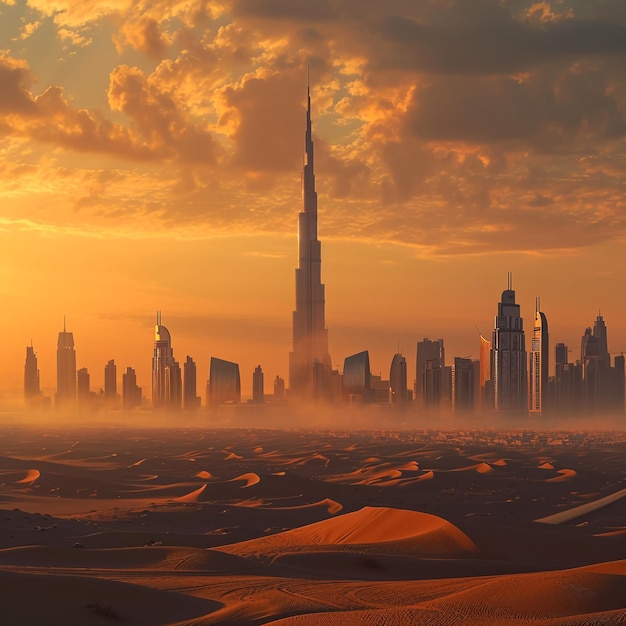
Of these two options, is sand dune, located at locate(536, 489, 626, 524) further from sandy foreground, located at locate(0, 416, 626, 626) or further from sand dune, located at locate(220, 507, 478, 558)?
sand dune, located at locate(220, 507, 478, 558)

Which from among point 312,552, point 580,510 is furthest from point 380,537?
point 580,510

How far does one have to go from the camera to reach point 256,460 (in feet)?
311

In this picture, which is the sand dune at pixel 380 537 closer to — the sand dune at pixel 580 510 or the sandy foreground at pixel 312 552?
the sandy foreground at pixel 312 552

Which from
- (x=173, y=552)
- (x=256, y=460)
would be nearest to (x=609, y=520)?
(x=173, y=552)

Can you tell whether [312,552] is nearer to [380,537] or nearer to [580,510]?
[380,537]

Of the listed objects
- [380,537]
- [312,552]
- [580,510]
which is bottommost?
[580,510]

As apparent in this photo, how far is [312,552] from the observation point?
92.6 ft

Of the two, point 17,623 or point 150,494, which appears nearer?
point 17,623

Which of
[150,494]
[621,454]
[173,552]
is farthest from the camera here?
[621,454]

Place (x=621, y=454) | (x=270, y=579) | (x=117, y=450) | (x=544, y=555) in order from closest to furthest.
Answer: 1. (x=270, y=579)
2. (x=544, y=555)
3. (x=621, y=454)
4. (x=117, y=450)

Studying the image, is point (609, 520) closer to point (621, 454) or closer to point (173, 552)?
point (173, 552)

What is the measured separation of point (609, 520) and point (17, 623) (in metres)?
31.8

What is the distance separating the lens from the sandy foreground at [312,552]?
62.9ft

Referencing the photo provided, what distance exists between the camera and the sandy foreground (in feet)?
62.9
